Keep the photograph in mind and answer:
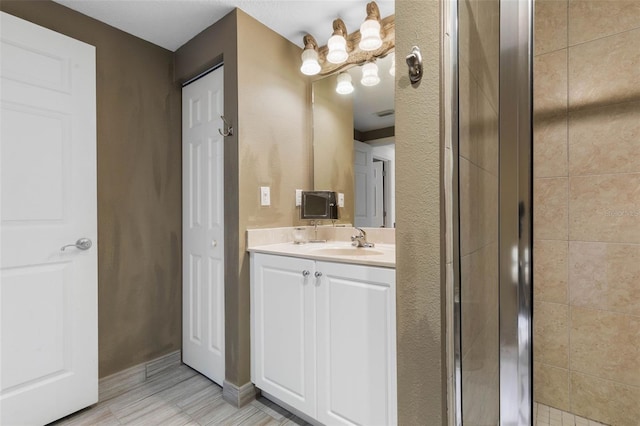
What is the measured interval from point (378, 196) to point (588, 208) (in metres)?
1.02

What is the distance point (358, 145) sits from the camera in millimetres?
1960

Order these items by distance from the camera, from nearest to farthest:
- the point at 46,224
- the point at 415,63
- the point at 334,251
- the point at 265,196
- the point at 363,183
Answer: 1. the point at 415,63
2. the point at 46,224
3. the point at 334,251
4. the point at 265,196
5. the point at 363,183

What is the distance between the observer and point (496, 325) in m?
1.04

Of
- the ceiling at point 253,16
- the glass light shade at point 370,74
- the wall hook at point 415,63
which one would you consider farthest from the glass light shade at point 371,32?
the wall hook at point 415,63

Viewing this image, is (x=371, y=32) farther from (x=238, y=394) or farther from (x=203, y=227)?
(x=238, y=394)

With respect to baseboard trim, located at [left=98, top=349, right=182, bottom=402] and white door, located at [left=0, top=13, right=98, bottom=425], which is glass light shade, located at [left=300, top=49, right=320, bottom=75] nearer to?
white door, located at [left=0, top=13, right=98, bottom=425]

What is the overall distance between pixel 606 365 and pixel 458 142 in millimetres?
1472

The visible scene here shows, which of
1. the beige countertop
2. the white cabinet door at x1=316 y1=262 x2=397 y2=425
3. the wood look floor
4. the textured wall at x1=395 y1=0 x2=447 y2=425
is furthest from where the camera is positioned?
the wood look floor

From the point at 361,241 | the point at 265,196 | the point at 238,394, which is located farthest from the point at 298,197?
the point at 238,394

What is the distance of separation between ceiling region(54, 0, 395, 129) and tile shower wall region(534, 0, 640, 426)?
33.4 inches

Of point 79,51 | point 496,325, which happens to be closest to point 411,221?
point 496,325

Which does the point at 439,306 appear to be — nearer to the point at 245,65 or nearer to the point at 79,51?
the point at 245,65

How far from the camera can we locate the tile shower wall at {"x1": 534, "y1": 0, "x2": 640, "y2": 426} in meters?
1.40

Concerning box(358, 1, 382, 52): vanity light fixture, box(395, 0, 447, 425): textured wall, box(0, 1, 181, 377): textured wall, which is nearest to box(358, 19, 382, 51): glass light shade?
box(358, 1, 382, 52): vanity light fixture
